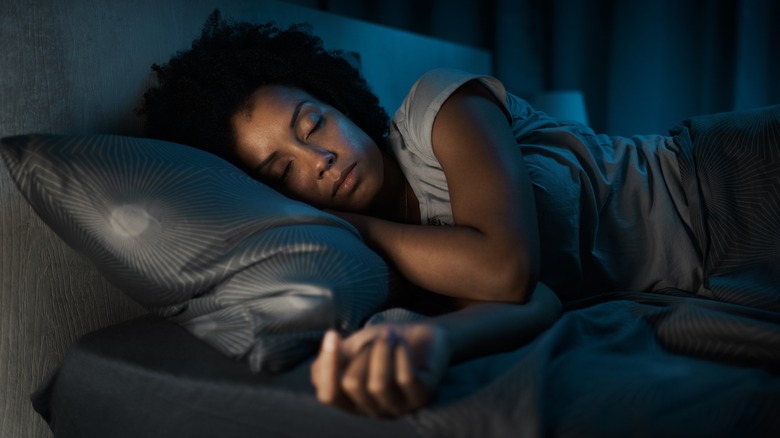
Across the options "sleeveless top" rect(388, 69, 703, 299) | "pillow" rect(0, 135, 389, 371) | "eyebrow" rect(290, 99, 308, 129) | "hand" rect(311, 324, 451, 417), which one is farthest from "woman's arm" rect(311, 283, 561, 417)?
"eyebrow" rect(290, 99, 308, 129)

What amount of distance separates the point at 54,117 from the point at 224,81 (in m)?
0.30

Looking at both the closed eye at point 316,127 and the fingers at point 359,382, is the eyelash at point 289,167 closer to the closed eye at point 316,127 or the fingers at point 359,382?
the closed eye at point 316,127

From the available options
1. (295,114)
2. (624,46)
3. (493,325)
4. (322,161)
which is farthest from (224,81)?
(624,46)

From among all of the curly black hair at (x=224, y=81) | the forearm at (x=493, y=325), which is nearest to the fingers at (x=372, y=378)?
the forearm at (x=493, y=325)

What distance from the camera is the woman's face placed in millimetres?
1168

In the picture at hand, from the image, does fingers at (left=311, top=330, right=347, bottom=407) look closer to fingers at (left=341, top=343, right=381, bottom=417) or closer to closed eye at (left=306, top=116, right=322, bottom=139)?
fingers at (left=341, top=343, right=381, bottom=417)

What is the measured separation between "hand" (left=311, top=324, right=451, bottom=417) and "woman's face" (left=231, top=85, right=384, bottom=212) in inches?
20.7

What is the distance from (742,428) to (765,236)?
1.73 feet

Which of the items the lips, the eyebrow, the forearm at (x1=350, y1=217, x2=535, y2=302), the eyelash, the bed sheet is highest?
the eyebrow

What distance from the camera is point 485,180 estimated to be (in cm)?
100

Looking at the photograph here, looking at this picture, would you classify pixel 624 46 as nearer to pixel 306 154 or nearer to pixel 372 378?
pixel 306 154

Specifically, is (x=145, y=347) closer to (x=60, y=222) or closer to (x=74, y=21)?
(x=60, y=222)

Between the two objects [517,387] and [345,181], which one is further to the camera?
[345,181]

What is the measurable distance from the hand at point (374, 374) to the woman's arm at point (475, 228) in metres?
0.28
